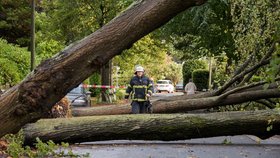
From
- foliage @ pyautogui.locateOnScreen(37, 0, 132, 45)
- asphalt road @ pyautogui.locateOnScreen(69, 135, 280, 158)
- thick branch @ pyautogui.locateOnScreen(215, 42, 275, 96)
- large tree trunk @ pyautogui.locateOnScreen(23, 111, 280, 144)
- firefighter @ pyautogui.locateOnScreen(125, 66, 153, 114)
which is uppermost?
foliage @ pyautogui.locateOnScreen(37, 0, 132, 45)

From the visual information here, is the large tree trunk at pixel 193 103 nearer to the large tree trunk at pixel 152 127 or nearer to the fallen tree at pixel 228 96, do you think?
the fallen tree at pixel 228 96

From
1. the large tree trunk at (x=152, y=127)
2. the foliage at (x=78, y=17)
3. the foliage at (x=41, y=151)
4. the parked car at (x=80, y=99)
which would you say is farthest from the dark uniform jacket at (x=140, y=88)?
the foliage at (x=78, y=17)

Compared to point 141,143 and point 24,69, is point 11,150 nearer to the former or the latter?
point 141,143

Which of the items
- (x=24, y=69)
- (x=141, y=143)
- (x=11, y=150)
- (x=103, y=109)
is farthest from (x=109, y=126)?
(x=24, y=69)

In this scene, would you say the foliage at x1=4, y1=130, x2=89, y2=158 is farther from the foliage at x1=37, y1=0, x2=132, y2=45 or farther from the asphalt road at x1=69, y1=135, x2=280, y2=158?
the foliage at x1=37, y1=0, x2=132, y2=45

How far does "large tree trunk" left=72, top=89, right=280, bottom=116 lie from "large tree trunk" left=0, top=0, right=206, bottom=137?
21.4 ft

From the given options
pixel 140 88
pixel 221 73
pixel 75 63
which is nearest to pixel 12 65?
pixel 140 88

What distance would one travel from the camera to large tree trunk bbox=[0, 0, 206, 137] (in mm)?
4109

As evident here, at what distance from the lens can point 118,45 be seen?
427 cm

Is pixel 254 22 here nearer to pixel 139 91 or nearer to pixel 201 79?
pixel 139 91

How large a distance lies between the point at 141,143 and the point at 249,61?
9.46 ft

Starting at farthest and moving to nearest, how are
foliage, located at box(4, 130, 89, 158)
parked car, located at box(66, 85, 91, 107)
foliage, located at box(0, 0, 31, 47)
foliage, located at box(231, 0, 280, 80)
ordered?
foliage, located at box(0, 0, 31, 47)
parked car, located at box(66, 85, 91, 107)
foliage, located at box(231, 0, 280, 80)
foliage, located at box(4, 130, 89, 158)

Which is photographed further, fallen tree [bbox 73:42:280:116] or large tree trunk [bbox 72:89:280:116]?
large tree trunk [bbox 72:89:280:116]

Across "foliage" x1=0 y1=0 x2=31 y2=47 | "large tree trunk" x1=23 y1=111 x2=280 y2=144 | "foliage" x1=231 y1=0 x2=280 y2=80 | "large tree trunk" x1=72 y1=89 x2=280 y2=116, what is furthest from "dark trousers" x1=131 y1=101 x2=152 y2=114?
"foliage" x1=0 y1=0 x2=31 y2=47
